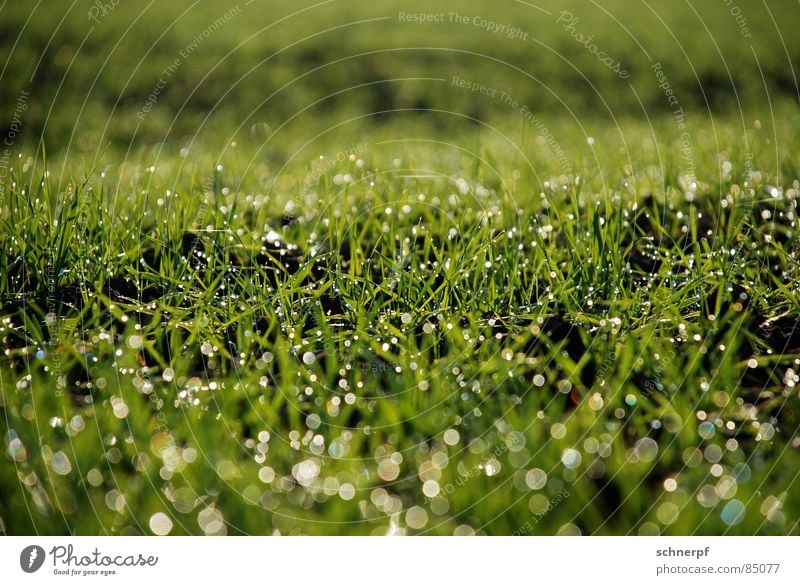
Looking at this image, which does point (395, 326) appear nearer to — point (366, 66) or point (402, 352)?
point (402, 352)

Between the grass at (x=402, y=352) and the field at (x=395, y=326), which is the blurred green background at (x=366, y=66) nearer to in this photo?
the field at (x=395, y=326)

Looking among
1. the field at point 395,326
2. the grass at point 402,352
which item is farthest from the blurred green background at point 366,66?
the grass at point 402,352

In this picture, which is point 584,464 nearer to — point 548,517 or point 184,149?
point 548,517

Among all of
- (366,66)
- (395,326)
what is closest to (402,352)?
(395,326)

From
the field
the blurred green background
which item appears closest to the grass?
the field

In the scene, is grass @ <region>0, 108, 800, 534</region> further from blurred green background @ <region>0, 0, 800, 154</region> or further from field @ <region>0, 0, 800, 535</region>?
blurred green background @ <region>0, 0, 800, 154</region>

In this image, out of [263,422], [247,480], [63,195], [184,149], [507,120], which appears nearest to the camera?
[247,480]
